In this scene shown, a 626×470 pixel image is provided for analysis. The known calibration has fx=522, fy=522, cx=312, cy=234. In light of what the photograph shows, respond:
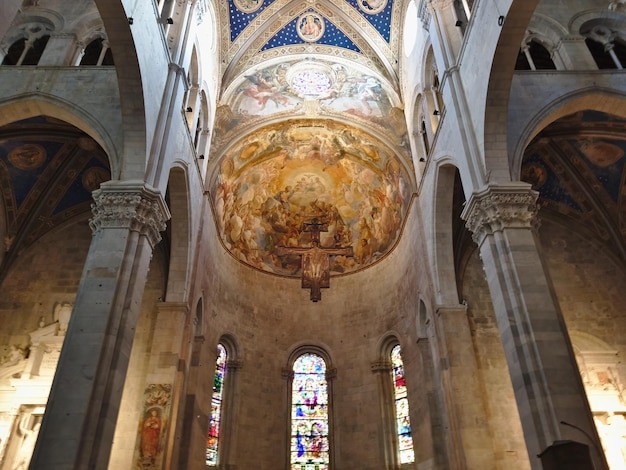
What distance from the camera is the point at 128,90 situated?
903 centimetres

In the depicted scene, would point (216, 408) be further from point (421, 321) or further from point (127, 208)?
point (127, 208)

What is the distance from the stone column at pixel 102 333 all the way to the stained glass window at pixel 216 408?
302 inches

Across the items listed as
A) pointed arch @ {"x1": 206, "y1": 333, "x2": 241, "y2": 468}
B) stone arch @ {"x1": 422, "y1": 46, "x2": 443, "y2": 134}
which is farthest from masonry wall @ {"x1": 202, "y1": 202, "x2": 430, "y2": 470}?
stone arch @ {"x1": 422, "y1": 46, "x2": 443, "y2": 134}

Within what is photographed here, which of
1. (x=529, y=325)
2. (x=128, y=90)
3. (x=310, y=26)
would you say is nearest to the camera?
(x=529, y=325)

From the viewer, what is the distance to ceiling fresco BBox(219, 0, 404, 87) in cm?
1639

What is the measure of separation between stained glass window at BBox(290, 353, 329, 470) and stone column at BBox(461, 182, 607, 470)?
9.51m

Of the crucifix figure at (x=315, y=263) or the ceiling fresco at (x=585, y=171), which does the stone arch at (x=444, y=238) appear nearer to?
the ceiling fresco at (x=585, y=171)

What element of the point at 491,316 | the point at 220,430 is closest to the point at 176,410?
the point at 220,430

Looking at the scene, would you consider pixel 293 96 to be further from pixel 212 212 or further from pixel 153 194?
pixel 153 194

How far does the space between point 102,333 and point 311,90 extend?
467 inches

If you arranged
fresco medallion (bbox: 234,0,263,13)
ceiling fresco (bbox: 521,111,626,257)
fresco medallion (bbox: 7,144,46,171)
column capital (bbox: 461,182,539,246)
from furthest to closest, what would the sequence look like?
fresco medallion (bbox: 234,0,263,13)
fresco medallion (bbox: 7,144,46,171)
ceiling fresco (bbox: 521,111,626,257)
column capital (bbox: 461,182,539,246)

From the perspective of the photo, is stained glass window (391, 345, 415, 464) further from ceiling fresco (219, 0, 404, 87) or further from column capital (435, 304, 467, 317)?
ceiling fresco (219, 0, 404, 87)

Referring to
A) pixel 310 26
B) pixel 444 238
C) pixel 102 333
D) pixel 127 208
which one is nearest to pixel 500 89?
pixel 444 238

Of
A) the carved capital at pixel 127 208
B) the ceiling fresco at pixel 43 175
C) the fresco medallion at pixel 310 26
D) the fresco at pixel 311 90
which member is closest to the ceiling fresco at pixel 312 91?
the fresco at pixel 311 90
